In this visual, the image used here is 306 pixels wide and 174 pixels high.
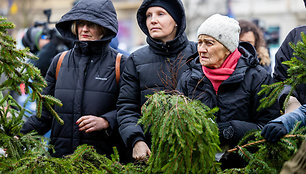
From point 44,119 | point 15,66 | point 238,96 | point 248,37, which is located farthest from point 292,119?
point 248,37

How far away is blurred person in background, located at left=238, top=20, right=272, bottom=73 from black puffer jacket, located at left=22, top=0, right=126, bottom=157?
218cm

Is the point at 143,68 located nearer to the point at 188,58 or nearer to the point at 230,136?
the point at 188,58

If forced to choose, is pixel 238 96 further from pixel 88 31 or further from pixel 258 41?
pixel 258 41

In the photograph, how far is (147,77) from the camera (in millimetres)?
4324

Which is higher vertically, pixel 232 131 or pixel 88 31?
pixel 88 31

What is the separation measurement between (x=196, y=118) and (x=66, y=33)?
9.25ft

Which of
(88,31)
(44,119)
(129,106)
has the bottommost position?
(44,119)

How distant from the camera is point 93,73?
4621 millimetres

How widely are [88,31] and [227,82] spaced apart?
1743 mm

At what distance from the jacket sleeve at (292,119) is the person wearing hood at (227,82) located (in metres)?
0.49

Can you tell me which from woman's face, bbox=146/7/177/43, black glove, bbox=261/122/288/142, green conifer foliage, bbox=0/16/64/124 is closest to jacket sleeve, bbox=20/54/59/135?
woman's face, bbox=146/7/177/43

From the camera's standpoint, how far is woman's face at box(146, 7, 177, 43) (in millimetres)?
4457

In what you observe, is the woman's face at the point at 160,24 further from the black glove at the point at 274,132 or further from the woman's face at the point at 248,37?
the woman's face at the point at 248,37

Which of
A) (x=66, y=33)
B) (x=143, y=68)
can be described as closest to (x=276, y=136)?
(x=143, y=68)
